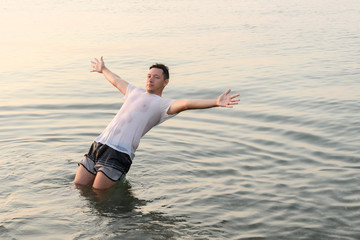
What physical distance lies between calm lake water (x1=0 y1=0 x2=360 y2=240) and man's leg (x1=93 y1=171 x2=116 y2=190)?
0.16 metres

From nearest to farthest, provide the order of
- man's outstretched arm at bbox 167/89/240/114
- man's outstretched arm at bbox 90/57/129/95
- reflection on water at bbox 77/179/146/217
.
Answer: man's outstretched arm at bbox 167/89/240/114 < reflection on water at bbox 77/179/146/217 < man's outstretched arm at bbox 90/57/129/95

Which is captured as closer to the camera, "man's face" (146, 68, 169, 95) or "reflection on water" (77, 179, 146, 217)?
"reflection on water" (77, 179, 146, 217)

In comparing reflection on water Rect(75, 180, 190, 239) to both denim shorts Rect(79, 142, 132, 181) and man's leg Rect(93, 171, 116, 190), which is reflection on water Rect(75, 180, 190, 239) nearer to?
man's leg Rect(93, 171, 116, 190)

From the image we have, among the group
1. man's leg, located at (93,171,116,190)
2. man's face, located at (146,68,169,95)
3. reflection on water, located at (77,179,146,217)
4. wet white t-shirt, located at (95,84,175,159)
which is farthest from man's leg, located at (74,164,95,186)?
man's face, located at (146,68,169,95)

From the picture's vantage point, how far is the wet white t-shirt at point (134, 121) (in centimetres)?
894

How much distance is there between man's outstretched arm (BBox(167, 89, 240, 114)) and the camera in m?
7.79

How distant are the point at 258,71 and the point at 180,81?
3.06m

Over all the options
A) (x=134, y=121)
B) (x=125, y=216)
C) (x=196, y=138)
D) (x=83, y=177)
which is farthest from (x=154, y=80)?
(x=196, y=138)

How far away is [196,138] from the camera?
12.3 meters

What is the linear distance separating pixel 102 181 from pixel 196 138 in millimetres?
3756

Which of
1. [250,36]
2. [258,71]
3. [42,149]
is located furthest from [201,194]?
[250,36]

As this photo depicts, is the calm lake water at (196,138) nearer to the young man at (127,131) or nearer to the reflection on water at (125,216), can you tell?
the reflection on water at (125,216)

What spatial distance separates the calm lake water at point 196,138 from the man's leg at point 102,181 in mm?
160

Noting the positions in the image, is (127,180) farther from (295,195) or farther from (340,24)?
(340,24)
